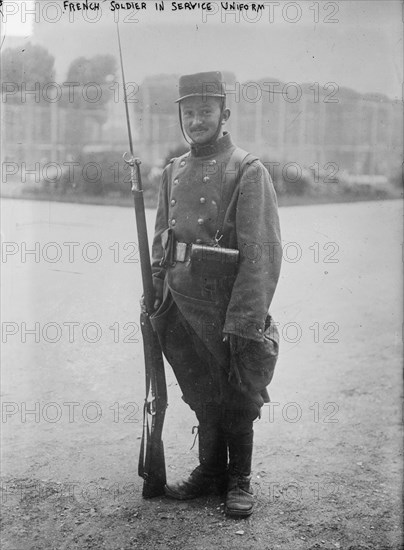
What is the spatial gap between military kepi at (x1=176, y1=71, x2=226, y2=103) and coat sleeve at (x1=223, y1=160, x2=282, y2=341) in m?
0.37

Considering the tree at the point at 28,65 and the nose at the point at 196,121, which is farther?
the tree at the point at 28,65

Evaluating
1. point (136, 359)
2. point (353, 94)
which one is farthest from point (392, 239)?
point (136, 359)

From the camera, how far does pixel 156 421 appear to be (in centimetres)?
314

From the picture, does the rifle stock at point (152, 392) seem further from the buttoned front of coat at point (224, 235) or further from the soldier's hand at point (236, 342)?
the soldier's hand at point (236, 342)

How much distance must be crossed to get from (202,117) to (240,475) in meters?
1.72

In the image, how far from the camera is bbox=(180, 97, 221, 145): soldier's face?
2857 millimetres

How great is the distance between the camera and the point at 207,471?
3.28 meters

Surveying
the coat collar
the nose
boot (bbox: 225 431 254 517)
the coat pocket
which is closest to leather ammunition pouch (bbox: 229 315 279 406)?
the coat pocket

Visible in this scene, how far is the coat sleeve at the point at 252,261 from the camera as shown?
2809mm

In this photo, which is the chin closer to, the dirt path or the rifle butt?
the dirt path

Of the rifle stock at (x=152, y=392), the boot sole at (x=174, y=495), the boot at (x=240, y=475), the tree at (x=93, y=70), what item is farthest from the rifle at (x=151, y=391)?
the tree at (x=93, y=70)

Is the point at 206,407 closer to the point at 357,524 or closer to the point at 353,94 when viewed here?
the point at 357,524

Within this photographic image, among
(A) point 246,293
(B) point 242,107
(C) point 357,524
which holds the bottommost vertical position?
(C) point 357,524

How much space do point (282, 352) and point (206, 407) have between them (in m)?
2.06
